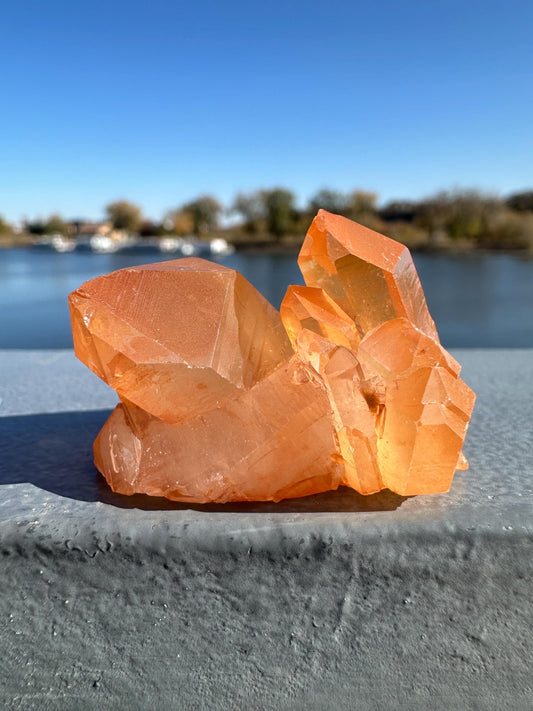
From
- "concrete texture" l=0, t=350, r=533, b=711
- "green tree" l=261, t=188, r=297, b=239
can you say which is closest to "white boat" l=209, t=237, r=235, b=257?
"green tree" l=261, t=188, r=297, b=239

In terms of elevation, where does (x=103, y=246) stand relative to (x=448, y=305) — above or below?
below

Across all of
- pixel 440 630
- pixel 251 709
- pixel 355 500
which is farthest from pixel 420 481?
pixel 251 709

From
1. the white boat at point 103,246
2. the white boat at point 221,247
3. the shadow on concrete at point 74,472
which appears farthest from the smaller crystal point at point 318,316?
the white boat at point 103,246

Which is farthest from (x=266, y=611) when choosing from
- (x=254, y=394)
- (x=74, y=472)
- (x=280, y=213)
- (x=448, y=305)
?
(x=280, y=213)

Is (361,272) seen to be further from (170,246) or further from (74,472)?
(170,246)

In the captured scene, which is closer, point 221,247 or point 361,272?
point 361,272

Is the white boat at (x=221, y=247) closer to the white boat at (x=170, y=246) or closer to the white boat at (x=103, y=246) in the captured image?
the white boat at (x=170, y=246)

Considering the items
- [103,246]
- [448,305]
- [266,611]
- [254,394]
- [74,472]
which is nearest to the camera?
[266,611]

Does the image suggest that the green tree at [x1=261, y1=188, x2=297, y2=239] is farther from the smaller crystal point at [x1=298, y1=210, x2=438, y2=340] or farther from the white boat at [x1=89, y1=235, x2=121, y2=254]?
the smaller crystal point at [x1=298, y1=210, x2=438, y2=340]
